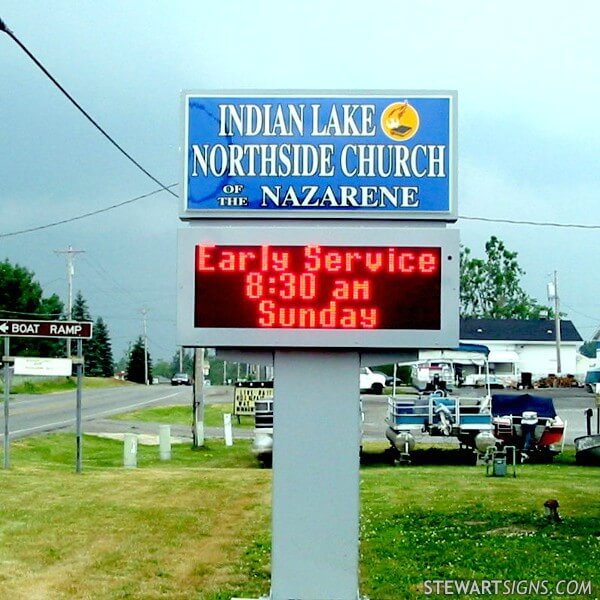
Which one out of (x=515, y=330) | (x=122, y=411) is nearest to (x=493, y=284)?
(x=515, y=330)

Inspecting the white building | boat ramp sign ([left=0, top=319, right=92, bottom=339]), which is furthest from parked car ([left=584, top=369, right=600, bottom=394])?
boat ramp sign ([left=0, top=319, right=92, bottom=339])

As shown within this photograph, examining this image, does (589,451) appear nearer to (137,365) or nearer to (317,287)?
(317,287)

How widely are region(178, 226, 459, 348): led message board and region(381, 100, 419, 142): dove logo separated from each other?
35.2 inches

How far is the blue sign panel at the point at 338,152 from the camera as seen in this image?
30.3ft

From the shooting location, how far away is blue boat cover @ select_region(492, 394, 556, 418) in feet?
82.2

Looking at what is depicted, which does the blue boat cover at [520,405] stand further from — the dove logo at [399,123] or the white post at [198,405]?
the dove logo at [399,123]

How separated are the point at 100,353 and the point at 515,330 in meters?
51.0

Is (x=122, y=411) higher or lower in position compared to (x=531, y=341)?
lower

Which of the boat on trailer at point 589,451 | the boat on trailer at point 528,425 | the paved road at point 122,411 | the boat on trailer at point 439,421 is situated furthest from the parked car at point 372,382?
the boat on trailer at point 589,451

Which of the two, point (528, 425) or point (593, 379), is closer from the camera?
point (528, 425)

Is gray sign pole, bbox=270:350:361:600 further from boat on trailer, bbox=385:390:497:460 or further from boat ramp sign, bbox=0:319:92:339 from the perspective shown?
boat on trailer, bbox=385:390:497:460

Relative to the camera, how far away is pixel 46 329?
1906 cm

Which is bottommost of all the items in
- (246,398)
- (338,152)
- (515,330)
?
(246,398)

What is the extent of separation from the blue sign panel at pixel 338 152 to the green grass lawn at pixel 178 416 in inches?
1129
